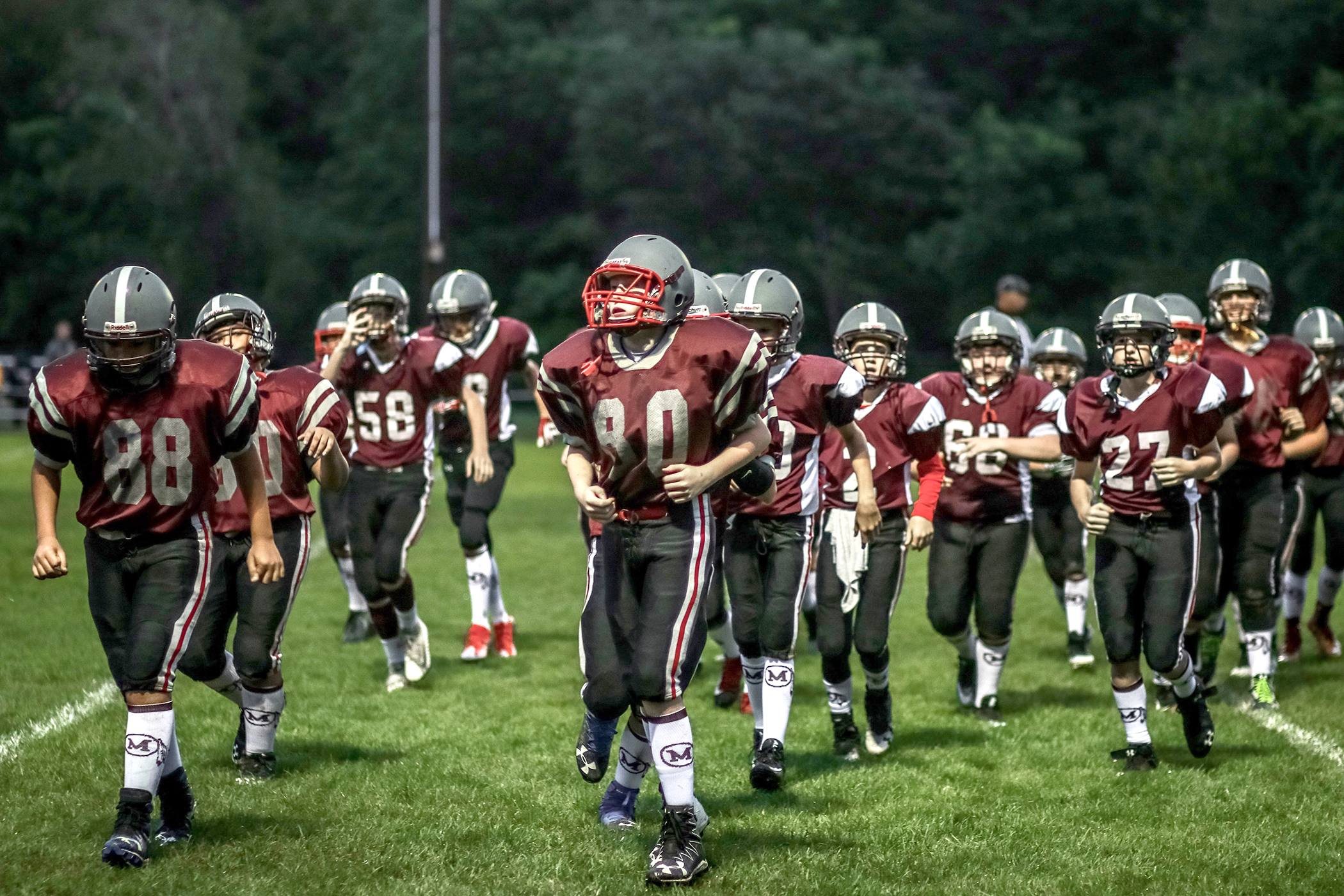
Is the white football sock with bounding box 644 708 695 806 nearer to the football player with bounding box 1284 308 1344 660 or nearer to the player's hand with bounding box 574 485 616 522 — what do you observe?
the player's hand with bounding box 574 485 616 522

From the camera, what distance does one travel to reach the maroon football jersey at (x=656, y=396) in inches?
215

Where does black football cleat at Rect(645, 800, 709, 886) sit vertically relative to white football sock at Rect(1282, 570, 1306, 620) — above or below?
below

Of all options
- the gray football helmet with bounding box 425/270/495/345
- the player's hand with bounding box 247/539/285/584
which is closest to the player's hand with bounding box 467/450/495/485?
A: the gray football helmet with bounding box 425/270/495/345

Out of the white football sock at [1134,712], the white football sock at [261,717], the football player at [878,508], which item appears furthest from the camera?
the football player at [878,508]

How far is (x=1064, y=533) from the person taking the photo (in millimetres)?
10180

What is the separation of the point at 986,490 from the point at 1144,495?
45.4 inches

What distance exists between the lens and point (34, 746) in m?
7.29

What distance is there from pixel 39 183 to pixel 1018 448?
44423mm

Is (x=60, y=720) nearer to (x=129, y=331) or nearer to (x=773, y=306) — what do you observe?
(x=129, y=331)

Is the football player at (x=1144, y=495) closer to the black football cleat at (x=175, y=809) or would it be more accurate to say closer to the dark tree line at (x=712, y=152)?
the black football cleat at (x=175, y=809)

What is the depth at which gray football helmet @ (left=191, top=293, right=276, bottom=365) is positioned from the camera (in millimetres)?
6988

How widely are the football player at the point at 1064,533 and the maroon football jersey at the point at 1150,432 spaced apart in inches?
112

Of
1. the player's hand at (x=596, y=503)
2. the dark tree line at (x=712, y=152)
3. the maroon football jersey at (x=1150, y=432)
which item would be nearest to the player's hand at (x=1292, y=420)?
the maroon football jersey at (x=1150, y=432)

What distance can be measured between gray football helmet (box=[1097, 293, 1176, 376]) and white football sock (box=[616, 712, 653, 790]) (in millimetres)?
2737
